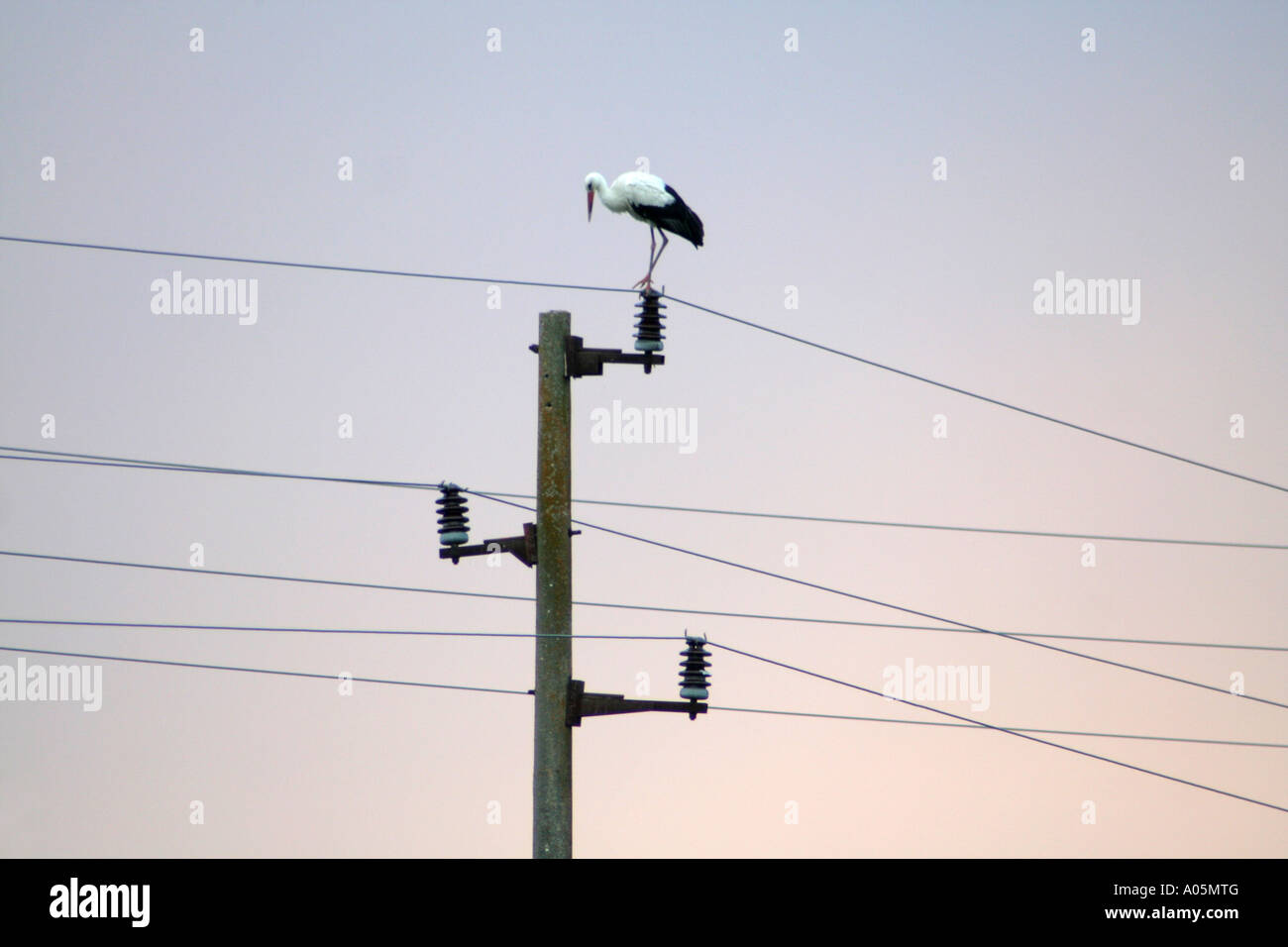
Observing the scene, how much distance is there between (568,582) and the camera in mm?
13430

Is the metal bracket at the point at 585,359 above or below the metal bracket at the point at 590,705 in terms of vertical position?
above

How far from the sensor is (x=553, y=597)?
43.8 feet

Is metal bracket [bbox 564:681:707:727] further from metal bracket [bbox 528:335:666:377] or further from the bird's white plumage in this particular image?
the bird's white plumage

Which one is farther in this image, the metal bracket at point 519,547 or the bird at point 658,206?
the bird at point 658,206

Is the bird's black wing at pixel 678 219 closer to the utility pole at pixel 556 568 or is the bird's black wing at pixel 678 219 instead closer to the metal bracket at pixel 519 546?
the utility pole at pixel 556 568

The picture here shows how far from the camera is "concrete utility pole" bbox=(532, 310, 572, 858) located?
13078 millimetres

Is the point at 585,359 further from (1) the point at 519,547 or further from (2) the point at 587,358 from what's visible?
(1) the point at 519,547

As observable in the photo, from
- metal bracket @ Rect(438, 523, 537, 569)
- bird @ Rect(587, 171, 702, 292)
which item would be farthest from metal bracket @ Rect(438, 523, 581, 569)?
bird @ Rect(587, 171, 702, 292)


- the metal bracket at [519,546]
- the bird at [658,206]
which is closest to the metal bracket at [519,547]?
the metal bracket at [519,546]

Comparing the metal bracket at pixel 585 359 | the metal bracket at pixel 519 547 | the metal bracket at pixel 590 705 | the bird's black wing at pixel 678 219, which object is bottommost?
the metal bracket at pixel 590 705

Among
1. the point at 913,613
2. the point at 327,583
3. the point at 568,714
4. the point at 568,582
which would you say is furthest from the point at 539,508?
the point at 913,613

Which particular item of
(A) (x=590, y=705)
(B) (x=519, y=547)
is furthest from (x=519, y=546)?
(A) (x=590, y=705)

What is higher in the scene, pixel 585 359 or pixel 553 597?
pixel 585 359

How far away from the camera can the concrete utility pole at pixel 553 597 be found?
13.1m
